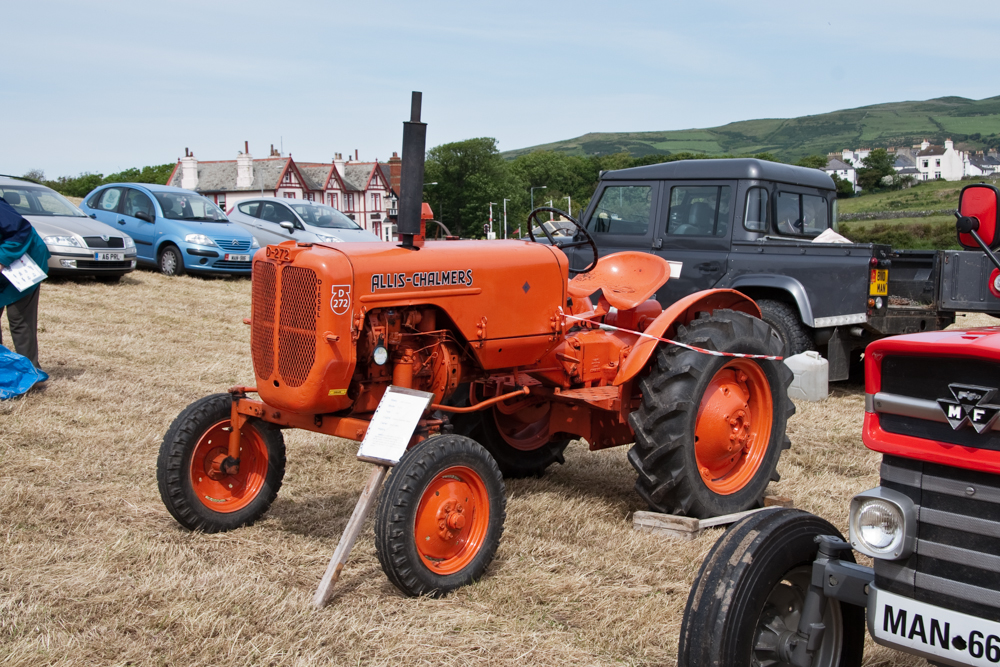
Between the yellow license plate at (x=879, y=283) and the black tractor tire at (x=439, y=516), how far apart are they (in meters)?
5.24

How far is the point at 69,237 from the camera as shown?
1262cm

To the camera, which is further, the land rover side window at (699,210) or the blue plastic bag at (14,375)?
the land rover side window at (699,210)

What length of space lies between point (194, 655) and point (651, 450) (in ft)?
7.77

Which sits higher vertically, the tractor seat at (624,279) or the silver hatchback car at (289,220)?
the silver hatchback car at (289,220)

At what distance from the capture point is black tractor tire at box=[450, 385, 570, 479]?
5.39m

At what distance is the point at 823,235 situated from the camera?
898 centimetres

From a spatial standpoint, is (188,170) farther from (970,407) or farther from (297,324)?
(970,407)

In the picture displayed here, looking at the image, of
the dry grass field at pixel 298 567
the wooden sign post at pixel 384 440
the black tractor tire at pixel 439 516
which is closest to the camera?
the dry grass field at pixel 298 567

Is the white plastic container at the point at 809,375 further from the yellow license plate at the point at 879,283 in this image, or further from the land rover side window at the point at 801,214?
the land rover side window at the point at 801,214

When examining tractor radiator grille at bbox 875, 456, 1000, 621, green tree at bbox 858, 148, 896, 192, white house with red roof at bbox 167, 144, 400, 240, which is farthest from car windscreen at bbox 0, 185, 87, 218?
green tree at bbox 858, 148, 896, 192

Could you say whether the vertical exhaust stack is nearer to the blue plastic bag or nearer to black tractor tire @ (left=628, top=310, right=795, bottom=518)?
black tractor tire @ (left=628, top=310, right=795, bottom=518)

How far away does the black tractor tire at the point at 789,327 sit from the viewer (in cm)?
809

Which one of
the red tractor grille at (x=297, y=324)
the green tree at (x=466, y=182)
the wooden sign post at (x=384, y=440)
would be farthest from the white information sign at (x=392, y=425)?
the green tree at (x=466, y=182)

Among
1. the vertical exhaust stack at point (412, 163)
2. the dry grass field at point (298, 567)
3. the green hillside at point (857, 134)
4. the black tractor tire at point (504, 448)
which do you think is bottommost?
the dry grass field at point (298, 567)
